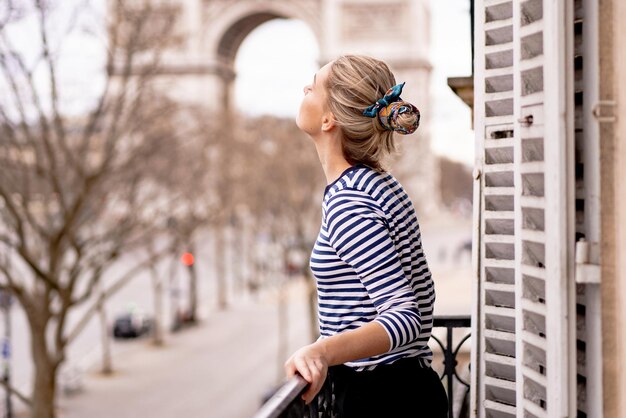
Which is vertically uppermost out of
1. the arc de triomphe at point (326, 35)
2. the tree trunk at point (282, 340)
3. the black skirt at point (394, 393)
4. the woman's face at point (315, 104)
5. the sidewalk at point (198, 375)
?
the arc de triomphe at point (326, 35)

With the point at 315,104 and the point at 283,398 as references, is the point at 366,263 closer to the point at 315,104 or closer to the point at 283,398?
the point at 283,398

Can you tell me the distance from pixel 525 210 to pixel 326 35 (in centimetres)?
4448

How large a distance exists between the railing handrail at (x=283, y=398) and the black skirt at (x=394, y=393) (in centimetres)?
26

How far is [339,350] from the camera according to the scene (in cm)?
229

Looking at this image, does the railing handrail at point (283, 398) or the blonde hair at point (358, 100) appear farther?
the blonde hair at point (358, 100)

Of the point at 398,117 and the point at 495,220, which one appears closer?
the point at 398,117

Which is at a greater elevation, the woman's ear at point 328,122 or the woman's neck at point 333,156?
the woman's ear at point 328,122

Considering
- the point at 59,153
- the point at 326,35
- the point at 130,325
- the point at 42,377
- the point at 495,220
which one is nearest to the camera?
the point at 495,220

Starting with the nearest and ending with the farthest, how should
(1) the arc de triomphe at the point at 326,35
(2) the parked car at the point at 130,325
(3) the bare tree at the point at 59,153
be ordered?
(3) the bare tree at the point at 59,153, (2) the parked car at the point at 130,325, (1) the arc de triomphe at the point at 326,35

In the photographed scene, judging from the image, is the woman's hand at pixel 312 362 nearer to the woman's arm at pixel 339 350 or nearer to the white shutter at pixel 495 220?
the woman's arm at pixel 339 350

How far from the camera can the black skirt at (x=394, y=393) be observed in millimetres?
2527

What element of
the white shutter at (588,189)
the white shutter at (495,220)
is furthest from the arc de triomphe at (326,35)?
the white shutter at (588,189)

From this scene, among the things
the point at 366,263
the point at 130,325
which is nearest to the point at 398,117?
the point at 366,263

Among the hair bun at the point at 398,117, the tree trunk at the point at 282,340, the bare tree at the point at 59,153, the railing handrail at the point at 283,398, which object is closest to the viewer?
the railing handrail at the point at 283,398
